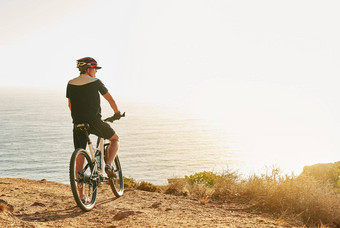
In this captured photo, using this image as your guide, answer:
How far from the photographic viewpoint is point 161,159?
286 feet

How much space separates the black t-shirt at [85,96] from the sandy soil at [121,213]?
1.71 metres

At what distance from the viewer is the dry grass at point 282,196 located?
616 centimetres

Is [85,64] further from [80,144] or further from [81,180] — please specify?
[81,180]

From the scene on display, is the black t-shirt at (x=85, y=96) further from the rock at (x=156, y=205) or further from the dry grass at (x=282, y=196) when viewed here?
the dry grass at (x=282, y=196)

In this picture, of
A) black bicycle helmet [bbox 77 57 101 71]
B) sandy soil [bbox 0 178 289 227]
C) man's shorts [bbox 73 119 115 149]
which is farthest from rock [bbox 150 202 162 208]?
black bicycle helmet [bbox 77 57 101 71]

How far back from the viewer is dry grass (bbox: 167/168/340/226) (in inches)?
243

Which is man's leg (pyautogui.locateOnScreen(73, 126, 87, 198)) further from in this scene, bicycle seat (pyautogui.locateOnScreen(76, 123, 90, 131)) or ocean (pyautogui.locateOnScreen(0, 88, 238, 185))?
ocean (pyautogui.locateOnScreen(0, 88, 238, 185))

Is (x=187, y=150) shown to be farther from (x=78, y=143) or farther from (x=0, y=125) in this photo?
(x=78, y=143)

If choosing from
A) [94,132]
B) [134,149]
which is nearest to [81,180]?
[94,132]

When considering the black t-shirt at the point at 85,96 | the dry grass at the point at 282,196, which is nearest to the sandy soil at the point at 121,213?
the dry grass at the point at 282,196

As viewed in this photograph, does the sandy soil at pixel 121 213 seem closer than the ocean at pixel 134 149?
Yes

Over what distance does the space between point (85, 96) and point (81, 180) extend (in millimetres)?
1486

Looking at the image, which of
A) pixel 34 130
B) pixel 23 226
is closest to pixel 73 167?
pixel 23 226

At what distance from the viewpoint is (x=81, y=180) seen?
209 inches
